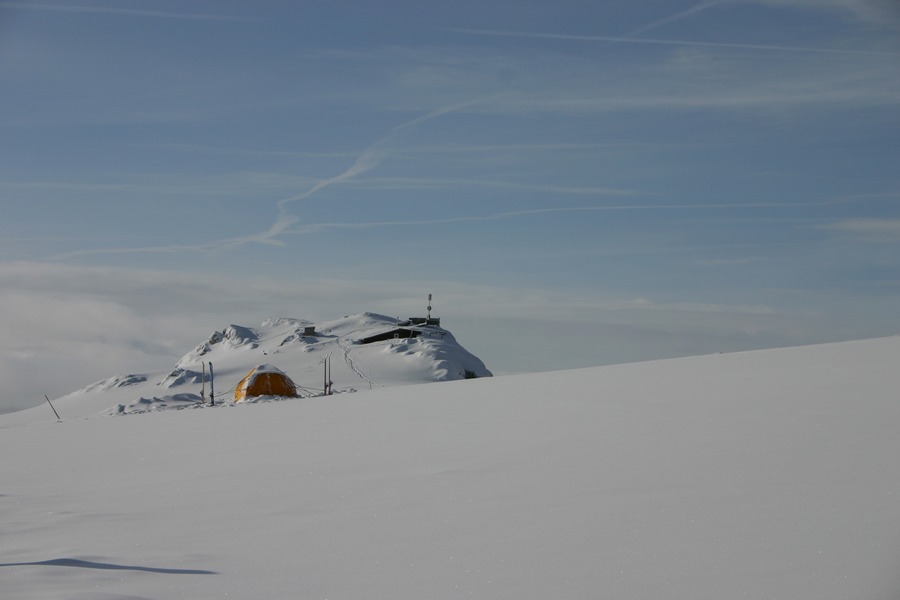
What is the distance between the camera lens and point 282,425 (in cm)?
959

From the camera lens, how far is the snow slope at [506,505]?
345cm

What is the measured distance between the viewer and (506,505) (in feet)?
15.1

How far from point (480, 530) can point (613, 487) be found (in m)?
0.95

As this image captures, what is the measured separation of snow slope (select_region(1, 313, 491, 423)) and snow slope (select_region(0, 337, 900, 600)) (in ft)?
87.2

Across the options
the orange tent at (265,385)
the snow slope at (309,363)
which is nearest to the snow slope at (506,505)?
the orange tent at (265,385)

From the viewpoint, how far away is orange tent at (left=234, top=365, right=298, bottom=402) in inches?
1101

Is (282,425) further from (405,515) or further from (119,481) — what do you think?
(405,515)

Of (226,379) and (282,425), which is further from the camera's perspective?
(226,379)

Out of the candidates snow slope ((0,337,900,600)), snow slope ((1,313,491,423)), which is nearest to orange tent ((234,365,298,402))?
snow slope ((1,313,491,423))

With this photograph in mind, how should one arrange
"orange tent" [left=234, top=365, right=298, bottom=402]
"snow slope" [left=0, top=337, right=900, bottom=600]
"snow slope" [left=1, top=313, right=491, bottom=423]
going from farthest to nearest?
"snow slope" [left=1, top=313, right=491, bottom=423], "orange tent" [left=234, top=365, right=298, bottom=402], "snow slope" [left=0, top=337, right=900, bottom=600]

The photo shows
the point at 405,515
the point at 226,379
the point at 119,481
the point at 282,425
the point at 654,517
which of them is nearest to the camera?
the point at 654,517

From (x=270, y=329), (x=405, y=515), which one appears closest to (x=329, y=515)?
(x=405, y=515)

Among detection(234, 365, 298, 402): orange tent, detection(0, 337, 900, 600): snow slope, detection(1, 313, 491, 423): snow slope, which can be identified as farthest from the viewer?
detection(1, 313, 491, 423): snow slope

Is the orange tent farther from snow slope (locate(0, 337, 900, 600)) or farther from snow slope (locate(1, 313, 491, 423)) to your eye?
snow slope (locate(0, 337, 900, 600))
